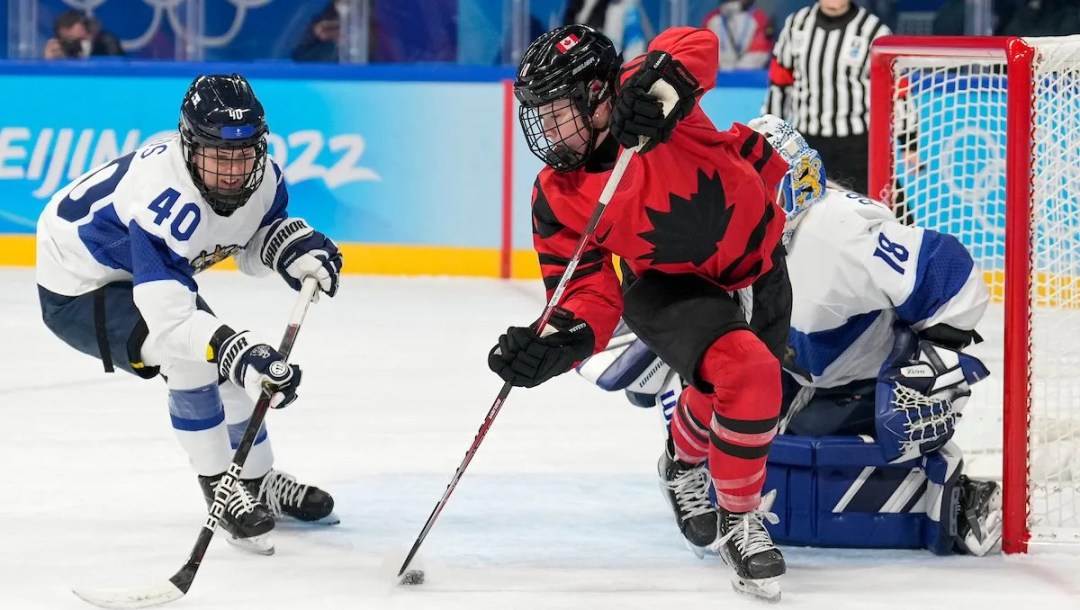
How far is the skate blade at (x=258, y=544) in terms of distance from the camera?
283 cm

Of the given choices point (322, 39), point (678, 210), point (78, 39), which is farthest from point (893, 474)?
point (78, 39)

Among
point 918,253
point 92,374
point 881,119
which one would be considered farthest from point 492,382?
point 918,253

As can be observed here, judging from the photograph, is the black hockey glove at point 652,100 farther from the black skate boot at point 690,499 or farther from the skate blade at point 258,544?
the skate blade at point 258,544

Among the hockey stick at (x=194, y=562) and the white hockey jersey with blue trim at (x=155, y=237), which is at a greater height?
the white hockey jersey with blue trim at (x=155, y=237)

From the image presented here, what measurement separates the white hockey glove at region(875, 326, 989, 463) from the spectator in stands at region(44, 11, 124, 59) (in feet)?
16.2

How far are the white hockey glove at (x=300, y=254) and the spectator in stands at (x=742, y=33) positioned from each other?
4013 mm

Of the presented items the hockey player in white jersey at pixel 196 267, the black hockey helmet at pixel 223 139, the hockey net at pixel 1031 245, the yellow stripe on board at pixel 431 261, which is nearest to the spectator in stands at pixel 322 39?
the yellow stripe on board at pixel 431 261

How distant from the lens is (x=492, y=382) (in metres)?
4.61

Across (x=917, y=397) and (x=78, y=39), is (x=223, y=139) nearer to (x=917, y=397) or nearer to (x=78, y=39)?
(x=917, y=397)

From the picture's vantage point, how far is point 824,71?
5648mm

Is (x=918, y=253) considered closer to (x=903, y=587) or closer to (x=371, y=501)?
(x=903, y=587)

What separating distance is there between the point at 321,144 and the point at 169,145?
368 cm

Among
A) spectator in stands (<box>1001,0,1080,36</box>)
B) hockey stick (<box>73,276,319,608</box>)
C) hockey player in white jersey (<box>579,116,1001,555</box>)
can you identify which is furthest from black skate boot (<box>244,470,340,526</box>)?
spectator in stands (<box>1001,0,1080,36</box>)

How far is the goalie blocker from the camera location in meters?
2.79
